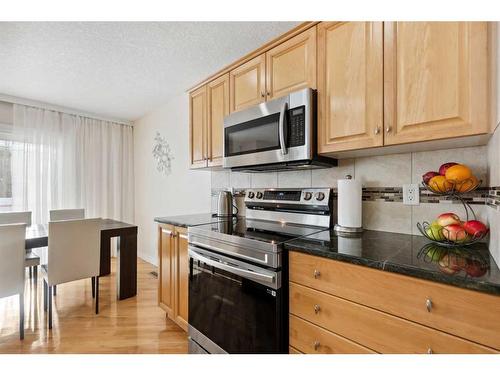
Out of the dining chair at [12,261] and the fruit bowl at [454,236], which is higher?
the fruit bowl at [454,236]

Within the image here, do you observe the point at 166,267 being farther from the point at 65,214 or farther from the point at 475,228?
the point at 475,228

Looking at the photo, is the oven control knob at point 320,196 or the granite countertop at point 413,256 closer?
the granite countertop at point 413,256

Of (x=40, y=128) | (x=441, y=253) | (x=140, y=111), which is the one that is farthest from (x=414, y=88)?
(x=40, y=128)

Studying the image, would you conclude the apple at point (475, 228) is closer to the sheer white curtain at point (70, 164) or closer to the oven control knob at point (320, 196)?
the oven control knob at point (320, 196)

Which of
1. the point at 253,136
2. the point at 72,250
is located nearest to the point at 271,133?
the point at 253,136

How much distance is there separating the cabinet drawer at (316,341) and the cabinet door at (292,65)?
4.28 ft

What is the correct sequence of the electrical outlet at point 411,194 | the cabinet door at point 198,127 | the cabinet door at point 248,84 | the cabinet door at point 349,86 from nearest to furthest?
1. the cabinet door at point 349,86
2. the electrical outlet at point 411,194
3. the cabinet door at point 248,84
4. the cabinet door at point 198,127

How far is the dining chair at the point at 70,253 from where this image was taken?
2.23 m

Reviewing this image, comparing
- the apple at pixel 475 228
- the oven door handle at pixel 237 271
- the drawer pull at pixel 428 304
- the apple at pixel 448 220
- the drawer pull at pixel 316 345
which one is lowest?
the drawer pull at pixel 316 345

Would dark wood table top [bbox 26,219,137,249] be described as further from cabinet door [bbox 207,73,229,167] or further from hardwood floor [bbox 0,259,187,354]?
cabinet door [bbox 207,73,229,167]

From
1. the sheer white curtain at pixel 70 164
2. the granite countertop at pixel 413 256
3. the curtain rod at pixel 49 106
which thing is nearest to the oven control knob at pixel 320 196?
the granite countertop at pixel 413 256

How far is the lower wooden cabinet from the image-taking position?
1959mm

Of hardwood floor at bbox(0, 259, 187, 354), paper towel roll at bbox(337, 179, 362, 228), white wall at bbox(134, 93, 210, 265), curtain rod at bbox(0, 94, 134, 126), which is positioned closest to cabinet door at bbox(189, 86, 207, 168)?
white wall at bbox(134, 93, 210, 265)
